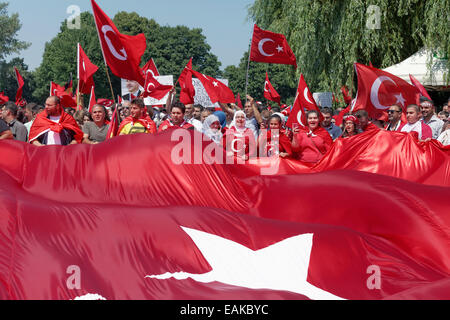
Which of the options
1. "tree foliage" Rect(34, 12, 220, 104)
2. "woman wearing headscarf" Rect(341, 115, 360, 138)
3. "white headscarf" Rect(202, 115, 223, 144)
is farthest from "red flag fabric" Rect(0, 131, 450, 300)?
"tree foliage" Rect(34, 12, 220, 104)

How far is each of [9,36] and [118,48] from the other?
191ft

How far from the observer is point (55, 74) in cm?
5009

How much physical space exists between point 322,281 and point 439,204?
57.8 inches

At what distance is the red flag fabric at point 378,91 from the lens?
8555 millimetres

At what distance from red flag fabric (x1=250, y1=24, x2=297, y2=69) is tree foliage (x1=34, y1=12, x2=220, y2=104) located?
38.7 meters

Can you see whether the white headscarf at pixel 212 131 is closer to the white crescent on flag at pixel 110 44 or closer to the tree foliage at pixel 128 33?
the white crescent on flag at pixel 110 44

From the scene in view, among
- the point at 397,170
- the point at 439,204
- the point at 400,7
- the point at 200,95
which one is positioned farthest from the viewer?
the point at 400,7

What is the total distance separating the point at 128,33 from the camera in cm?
6831

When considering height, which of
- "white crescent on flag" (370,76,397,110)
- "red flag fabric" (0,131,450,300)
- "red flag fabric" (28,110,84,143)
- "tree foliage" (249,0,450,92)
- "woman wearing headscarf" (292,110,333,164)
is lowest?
"red flag fabric" (0,131,450,300)

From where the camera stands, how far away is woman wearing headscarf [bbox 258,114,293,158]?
7.67m

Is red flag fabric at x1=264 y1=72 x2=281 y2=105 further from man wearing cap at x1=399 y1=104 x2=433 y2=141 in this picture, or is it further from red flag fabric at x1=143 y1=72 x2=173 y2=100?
man wearing cap at x1=399 y1=104 x2=433 y2=141

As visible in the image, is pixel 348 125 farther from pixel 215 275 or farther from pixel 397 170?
pixel 215 275

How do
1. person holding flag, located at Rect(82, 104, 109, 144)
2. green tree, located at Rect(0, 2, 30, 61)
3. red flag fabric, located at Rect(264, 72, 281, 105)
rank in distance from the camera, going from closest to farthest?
person holding flag, located at Rect(82, 104, 109, 144) → red flag fabric, located at Rect(264, 72, 281, 105) → green tree, located at Rect(0, 2, 30, 61)

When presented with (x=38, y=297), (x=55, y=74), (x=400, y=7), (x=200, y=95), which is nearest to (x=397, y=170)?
(x=38, y=297)
